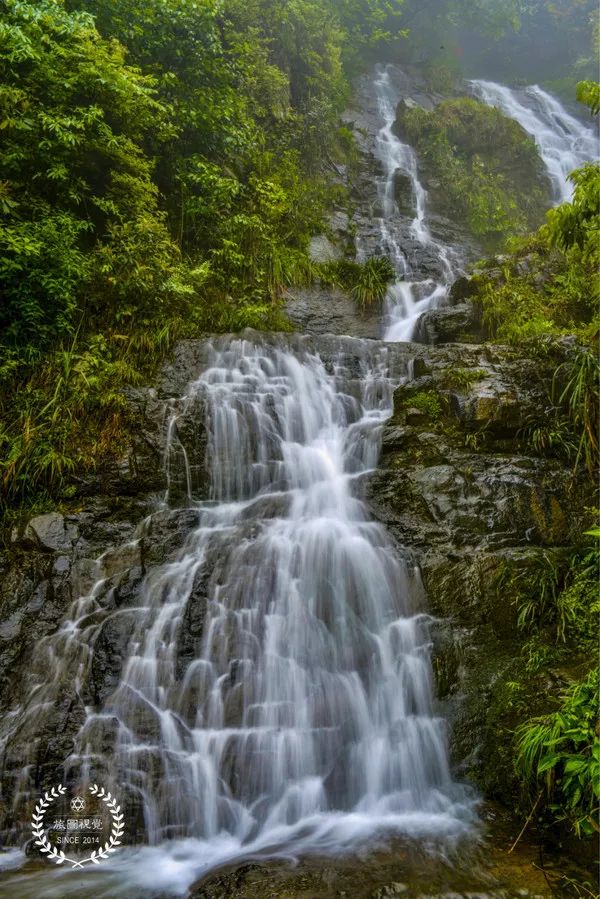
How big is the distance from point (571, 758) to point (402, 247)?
12.6 metres

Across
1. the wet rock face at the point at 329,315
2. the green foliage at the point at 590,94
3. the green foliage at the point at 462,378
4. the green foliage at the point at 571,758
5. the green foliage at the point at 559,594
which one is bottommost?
the green foliage at the point at 571,758

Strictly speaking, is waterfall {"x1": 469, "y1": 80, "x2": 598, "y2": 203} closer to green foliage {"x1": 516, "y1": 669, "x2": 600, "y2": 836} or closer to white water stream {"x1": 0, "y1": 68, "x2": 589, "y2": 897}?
white water stream {"x1": 0, "y1": 68, "x2": 589, "y2": 897}

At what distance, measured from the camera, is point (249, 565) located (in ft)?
18.1

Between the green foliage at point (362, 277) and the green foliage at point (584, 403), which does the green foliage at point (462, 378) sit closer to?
the green foliage at point (584, 403)

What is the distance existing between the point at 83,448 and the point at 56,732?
318 centimetres

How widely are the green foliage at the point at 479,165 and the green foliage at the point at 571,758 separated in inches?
594

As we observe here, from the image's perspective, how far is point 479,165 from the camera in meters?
17.7

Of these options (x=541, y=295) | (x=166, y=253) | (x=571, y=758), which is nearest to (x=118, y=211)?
(x=166, y=253)

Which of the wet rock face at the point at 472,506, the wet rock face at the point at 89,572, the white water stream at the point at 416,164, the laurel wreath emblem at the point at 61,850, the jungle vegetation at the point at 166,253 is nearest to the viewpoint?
the laurel wreath emblem at the point at 61,850

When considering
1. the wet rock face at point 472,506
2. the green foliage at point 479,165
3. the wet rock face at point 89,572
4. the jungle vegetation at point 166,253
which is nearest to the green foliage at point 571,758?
the jungle vegetation at point 166,253

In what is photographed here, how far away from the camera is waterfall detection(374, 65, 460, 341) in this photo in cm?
1140

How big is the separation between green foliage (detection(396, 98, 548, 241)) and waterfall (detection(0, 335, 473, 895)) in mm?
13309

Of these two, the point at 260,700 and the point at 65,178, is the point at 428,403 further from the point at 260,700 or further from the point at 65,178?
the point at 65,178

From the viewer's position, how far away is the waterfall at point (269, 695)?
4078mm
